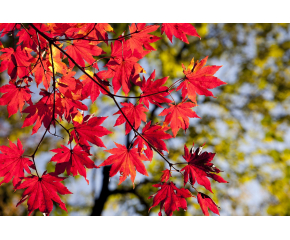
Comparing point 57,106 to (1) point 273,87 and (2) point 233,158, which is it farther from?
(1) point 273,87

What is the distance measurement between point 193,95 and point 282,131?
4205 mm

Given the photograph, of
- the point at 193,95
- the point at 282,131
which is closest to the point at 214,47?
the point at 282,131

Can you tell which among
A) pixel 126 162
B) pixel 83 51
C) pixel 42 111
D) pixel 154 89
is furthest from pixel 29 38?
→ pixel 126 162

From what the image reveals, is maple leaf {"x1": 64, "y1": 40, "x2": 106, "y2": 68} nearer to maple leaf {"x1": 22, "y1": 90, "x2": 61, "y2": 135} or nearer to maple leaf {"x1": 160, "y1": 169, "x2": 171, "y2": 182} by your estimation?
maple leaf {"x1": 22, "y1": 90, "x2": 61, "y2": 135}

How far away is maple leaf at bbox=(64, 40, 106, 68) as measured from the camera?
3.69ft

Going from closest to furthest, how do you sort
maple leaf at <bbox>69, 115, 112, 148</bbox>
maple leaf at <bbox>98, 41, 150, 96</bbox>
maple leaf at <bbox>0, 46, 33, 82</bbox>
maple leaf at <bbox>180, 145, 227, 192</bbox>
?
1. maple leaf at <bbox>180, 145, 227, 192</bbox>
2. maple leaf at <bbox>69, 115, 112, 148</bbox>
3. maple leaf at <bbox>98, 41, 150, 96</bbox>
4. maple leaf at <bbox>0, 46, 33, 82</bbox>

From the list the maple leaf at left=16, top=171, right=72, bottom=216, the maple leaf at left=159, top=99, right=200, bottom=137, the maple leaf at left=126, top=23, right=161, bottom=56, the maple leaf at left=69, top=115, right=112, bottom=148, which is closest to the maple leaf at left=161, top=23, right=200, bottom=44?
the maple leaf at left=126, top=23, right=161, bottom=56

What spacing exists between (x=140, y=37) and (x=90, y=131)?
54cm

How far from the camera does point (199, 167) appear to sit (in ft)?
3.02

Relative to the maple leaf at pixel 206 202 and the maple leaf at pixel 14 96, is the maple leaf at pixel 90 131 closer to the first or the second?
the maple leaf at pixel 14 96

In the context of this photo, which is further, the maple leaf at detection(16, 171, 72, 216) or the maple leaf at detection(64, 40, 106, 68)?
the maple leaf at detection(64, 40, 106, 68)

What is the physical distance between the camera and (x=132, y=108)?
1161 mm

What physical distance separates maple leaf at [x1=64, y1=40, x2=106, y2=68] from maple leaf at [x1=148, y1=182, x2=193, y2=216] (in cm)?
76

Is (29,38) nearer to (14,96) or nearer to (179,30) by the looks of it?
(14,96)
